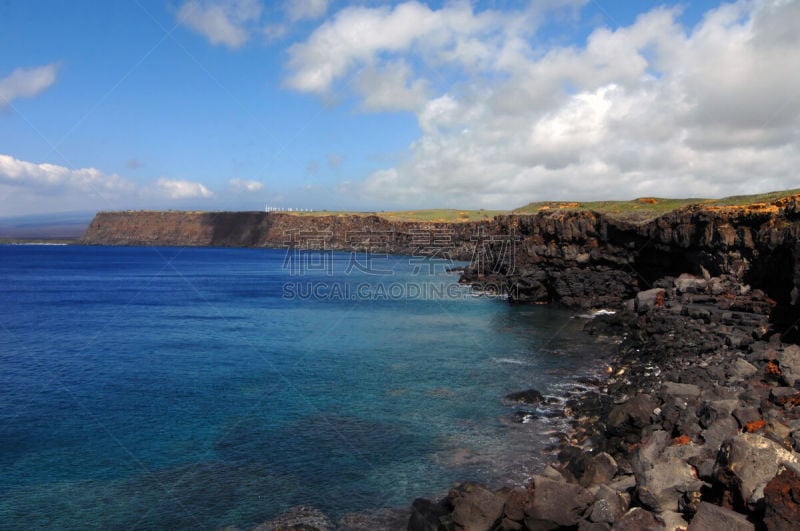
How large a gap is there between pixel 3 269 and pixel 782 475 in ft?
573

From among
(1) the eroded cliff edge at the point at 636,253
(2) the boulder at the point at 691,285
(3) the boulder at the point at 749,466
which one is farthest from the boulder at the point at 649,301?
(3) the boulder at the point at 749,466

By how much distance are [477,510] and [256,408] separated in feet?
60.2

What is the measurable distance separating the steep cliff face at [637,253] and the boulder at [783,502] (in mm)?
21718

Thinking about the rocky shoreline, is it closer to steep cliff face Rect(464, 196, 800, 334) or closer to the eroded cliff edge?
the eroded cliff edge

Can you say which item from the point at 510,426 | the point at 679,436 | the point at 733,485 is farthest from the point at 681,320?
the point at 733,485

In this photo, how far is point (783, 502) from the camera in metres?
11.1

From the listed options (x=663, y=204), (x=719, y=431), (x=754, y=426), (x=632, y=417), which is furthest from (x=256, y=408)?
(x=663, y=204)

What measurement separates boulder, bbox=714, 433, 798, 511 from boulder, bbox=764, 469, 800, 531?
0.85 meters

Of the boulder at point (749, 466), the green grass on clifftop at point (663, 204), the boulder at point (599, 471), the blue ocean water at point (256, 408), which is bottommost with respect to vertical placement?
the blue ocean water at point (256, 408)

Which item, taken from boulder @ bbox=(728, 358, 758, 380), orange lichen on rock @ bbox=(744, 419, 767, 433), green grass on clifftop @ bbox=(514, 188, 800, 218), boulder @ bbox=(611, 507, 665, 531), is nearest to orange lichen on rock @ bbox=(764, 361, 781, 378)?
boulder @ bbox=(728, 358, 758, 380)

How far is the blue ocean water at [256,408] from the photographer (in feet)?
67.6

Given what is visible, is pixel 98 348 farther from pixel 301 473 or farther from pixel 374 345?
pixel 301 473

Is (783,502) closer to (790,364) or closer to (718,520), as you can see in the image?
(718,520)

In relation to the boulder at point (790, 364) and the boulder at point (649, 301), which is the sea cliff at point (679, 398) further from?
the boulder at point (649, 301)
